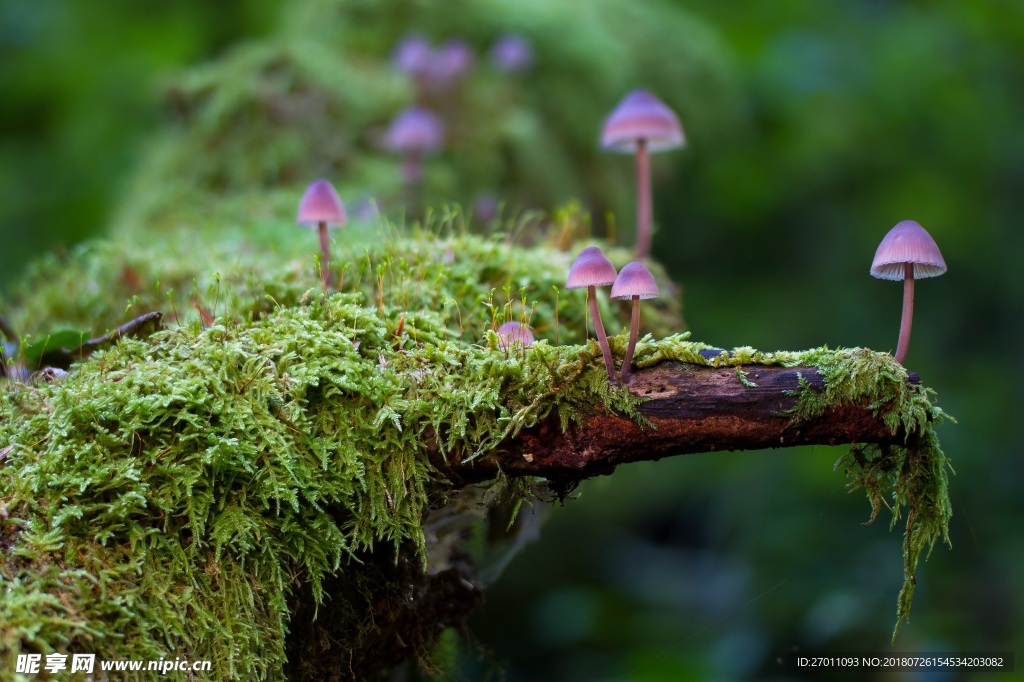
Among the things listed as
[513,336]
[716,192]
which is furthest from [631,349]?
[716,192]

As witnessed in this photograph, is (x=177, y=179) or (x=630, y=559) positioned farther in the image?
(x=630, y=559)

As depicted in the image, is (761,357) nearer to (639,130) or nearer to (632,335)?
(632,335)

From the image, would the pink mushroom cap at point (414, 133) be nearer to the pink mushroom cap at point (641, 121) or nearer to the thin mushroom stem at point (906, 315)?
the pink mushroom cap at point (641, 121)

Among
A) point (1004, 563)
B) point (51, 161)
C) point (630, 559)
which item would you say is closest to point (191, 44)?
point (51, 161)

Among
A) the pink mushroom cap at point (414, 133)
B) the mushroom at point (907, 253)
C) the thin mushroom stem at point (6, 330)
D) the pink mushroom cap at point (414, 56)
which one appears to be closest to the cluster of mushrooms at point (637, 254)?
the mushroom at point (907, 253)

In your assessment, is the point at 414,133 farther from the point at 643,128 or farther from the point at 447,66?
the point at 643,128

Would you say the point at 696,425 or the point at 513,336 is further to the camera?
the point at 513,336

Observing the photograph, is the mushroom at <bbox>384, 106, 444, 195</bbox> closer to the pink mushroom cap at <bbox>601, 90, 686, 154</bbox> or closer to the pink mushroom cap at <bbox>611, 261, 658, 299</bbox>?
the pink mushroom cap at <bbox>601, 90, 686, 154</bbox>
